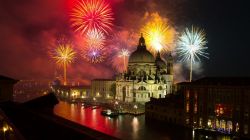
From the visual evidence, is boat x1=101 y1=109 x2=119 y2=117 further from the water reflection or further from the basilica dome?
the basilica dome

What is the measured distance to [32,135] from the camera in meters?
11.0

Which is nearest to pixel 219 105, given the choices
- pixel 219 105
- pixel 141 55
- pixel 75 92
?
pixel 219 105

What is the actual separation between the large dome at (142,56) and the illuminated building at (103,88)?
1215 cm

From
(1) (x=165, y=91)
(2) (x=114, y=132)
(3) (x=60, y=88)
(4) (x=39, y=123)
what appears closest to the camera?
(4) (x=39, y=123)

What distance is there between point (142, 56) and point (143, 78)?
17.3ft

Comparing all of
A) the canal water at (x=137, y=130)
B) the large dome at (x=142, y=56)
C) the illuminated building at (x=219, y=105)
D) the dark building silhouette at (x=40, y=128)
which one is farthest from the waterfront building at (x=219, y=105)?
the large dome at (x=142, y=56)

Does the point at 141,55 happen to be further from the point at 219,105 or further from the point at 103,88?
the point at 219,105

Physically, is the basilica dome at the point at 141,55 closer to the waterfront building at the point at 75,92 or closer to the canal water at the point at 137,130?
the waterfront building at the point at 75,92

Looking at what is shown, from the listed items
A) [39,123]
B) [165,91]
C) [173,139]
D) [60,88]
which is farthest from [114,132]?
[60,88]

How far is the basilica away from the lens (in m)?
76.2

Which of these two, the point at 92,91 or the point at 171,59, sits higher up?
the point at 171,59

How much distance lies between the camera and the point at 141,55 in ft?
263

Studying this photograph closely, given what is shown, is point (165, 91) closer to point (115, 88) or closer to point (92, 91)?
point (115, 88)

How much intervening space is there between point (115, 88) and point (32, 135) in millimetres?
78002
